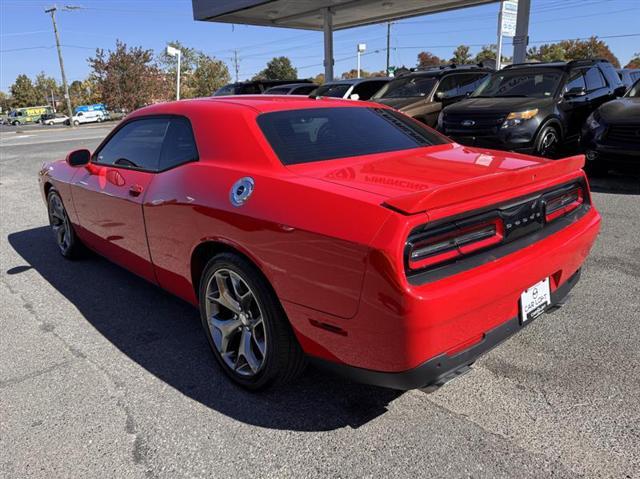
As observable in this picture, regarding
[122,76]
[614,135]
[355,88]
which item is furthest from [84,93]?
[614,135]

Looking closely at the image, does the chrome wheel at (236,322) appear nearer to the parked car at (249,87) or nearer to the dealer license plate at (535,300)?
the dealer license plate at (535,300)

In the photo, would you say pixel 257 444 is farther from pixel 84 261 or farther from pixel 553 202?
pixel 84 261

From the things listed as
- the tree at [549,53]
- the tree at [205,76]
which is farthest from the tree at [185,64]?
the tree at [549,53]

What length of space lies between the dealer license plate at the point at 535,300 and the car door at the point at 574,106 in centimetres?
677

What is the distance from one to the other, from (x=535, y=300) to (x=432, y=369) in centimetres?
73

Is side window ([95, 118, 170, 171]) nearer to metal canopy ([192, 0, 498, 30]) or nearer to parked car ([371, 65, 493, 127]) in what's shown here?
parked car ([371, 65, 493, 127])

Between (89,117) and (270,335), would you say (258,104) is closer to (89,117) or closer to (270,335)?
(270,335)

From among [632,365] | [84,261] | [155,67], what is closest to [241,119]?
[632,365]

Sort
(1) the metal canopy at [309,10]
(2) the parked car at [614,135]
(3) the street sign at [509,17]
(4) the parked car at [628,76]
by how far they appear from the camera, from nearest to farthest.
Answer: (2) the parked car at [614,135] → (4) the parked car at [628,76] → (3) the street sign at [509,17] → (1) the metal canopy at [309,10]

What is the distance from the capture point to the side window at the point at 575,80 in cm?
848

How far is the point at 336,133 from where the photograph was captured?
3.07m

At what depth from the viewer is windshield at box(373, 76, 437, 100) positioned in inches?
431

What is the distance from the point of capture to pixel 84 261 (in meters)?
5.03

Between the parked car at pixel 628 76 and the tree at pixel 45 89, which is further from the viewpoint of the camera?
the tree at pixel 45 89
